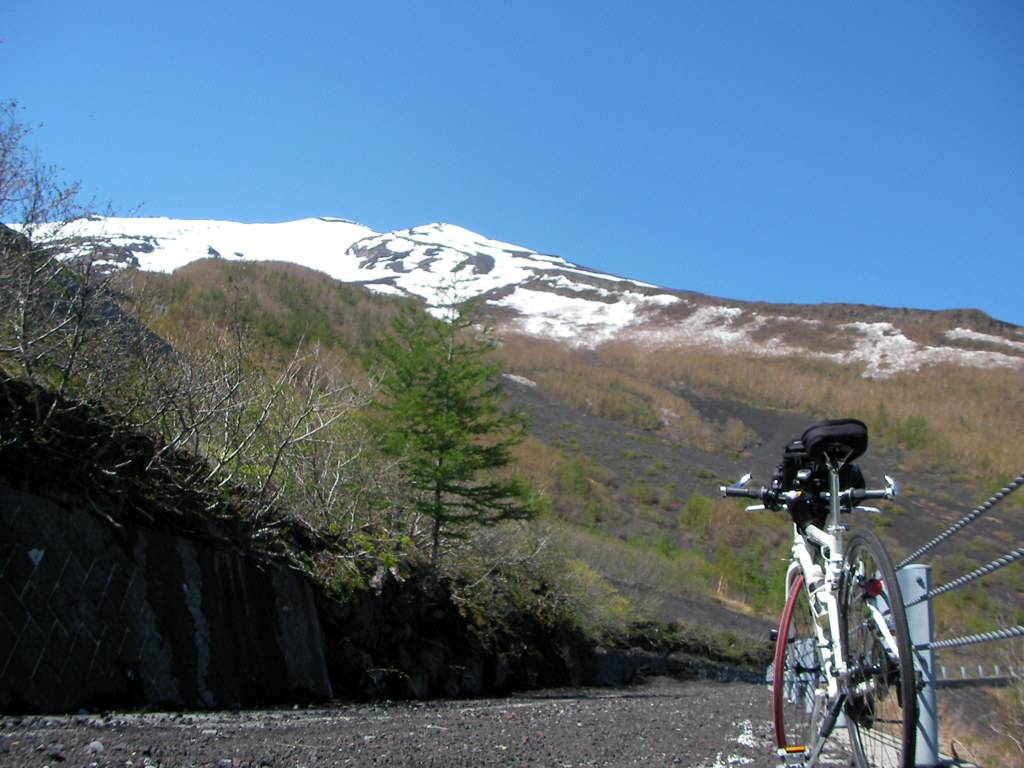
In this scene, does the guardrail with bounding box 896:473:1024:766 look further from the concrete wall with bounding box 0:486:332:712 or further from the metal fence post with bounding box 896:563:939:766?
the concrete wall with bounding box 0:486:332:712

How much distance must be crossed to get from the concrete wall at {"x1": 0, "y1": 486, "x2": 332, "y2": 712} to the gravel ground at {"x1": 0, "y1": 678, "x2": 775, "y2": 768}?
536 millimetres

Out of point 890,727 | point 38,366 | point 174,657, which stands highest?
point 38,366

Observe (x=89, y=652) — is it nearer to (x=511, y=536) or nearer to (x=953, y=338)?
(x=511, y=536)

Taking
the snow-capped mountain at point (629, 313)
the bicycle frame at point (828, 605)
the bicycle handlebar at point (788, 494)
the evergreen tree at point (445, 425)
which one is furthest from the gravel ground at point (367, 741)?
the snow-capped mountain at point (629, 313)

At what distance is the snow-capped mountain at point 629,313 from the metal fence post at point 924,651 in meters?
106

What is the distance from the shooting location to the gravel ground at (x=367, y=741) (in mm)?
2920

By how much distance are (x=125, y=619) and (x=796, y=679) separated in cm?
412

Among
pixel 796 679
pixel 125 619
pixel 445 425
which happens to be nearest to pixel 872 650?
pixel 796 679

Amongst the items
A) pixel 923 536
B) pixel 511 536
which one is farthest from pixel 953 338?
pixel 511 536

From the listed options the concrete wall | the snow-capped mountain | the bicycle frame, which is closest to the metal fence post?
the bicycle frame

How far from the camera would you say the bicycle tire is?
2.18 meters

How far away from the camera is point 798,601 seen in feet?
9.78

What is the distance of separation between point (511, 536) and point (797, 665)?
1320 cm

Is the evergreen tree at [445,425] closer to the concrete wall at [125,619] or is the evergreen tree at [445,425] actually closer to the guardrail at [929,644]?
the concrete wall at [125,619]
